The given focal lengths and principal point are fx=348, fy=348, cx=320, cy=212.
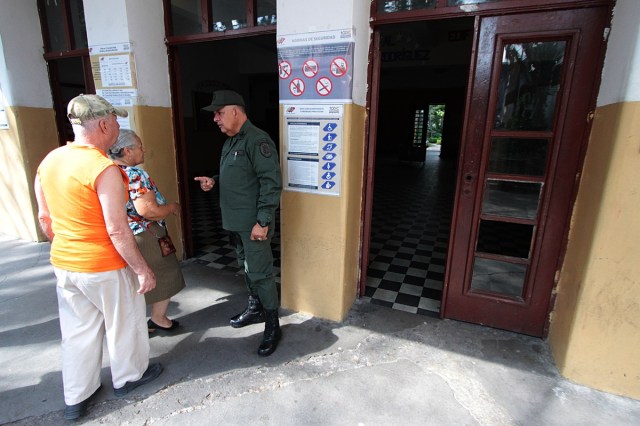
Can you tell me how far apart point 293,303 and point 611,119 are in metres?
2.31

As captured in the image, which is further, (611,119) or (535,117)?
(535,117)

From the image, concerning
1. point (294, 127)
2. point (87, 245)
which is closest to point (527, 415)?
point (294, 127)

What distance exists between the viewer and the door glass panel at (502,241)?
7.93 ft

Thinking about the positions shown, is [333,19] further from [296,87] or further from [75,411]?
[75,411]

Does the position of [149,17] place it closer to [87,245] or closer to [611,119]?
[87,245]

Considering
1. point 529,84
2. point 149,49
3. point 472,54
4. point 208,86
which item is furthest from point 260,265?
point 208,86

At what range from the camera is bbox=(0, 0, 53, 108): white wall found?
11.8 feet

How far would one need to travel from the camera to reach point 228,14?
2.94 metres

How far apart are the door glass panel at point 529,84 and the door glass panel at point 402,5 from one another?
1.83 feet

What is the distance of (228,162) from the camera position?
226 centimetres

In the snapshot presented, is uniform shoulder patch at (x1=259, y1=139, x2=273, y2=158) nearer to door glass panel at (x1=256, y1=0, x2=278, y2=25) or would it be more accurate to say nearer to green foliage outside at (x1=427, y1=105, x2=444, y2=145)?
door glass panel at (x1=256, y1=0, x2=278, y2=25)

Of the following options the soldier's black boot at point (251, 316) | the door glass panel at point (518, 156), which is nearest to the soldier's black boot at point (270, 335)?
the soldier's black boot at point (251, 316)

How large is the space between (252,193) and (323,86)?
825mm

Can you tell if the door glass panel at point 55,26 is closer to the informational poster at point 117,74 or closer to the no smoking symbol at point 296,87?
the informational poster at point 117,74
